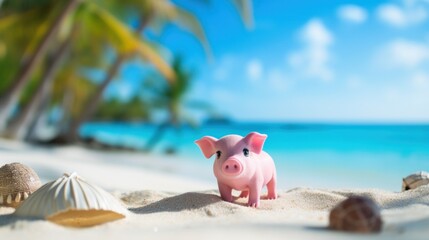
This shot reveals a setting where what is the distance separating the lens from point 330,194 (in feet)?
15.0

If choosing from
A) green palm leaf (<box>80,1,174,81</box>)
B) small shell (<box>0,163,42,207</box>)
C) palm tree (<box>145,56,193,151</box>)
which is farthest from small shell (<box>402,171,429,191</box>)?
palm tree (<box>145,56,193,151</box>)

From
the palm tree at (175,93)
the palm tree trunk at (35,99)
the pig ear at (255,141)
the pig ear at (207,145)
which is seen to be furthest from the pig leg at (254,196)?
the palm tree at (175,93)

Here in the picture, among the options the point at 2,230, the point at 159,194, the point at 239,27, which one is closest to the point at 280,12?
the point at 239,27

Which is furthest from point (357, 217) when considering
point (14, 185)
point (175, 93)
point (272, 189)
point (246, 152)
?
point (175, 93)

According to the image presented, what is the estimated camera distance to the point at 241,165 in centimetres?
401

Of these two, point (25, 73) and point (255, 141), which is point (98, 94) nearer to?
point (25, 73)

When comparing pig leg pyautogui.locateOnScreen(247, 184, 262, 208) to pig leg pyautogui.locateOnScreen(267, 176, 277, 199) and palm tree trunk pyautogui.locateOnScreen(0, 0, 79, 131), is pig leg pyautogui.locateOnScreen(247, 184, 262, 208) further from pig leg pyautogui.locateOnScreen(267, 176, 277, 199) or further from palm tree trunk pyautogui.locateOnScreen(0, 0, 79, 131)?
palm tree trunk pyautogui.locateOnScreen(0, 0, 79, 131)

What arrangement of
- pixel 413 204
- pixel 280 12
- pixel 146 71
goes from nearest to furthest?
1. pixel 413 204
2. pixel 146 71
3. pixel 280 12

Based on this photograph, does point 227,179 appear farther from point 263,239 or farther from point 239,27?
point 239,27

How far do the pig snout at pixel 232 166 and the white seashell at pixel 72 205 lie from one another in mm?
879

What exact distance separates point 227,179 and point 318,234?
4.64ft

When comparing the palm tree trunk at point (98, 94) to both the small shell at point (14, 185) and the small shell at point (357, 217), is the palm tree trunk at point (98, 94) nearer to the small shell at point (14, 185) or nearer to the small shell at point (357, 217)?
the small shell at point (14, 185)

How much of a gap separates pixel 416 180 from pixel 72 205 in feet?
10.8

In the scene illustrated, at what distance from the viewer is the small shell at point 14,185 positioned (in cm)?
418
